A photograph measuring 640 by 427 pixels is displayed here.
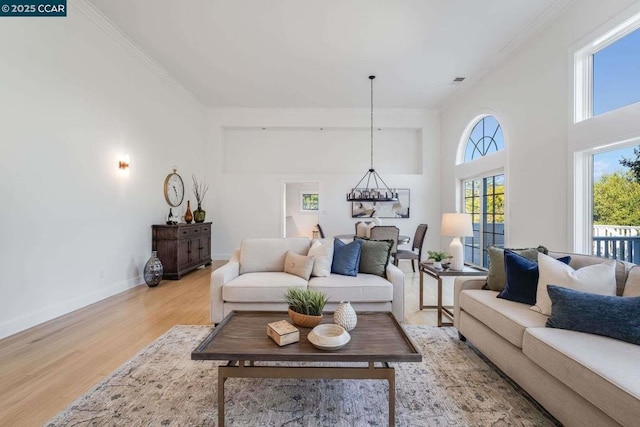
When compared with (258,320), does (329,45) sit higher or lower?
higher

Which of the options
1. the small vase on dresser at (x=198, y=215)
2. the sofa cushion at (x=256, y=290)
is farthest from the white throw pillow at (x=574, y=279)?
the small vase on dresser at (x=198, y=215)

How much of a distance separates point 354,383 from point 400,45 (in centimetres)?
443

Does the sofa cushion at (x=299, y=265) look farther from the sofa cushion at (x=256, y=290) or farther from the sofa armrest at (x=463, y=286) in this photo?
the sofa armrest at (x=463, y=286)

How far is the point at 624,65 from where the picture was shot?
2996 millimetres

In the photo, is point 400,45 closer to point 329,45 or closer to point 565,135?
point 329,45

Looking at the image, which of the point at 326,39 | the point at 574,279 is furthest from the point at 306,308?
the point at 326,39

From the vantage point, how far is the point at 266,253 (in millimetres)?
3477

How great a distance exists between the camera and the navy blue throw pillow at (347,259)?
323 cm

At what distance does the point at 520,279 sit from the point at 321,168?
5.66 metres

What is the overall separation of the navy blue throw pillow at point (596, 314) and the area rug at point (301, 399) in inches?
22.2

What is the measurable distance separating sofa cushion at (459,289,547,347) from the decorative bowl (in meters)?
1.13

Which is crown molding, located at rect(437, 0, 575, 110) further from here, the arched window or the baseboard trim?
the baseboard trim

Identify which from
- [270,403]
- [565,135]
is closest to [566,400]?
[270,403]

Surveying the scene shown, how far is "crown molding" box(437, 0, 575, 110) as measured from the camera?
138 inches
